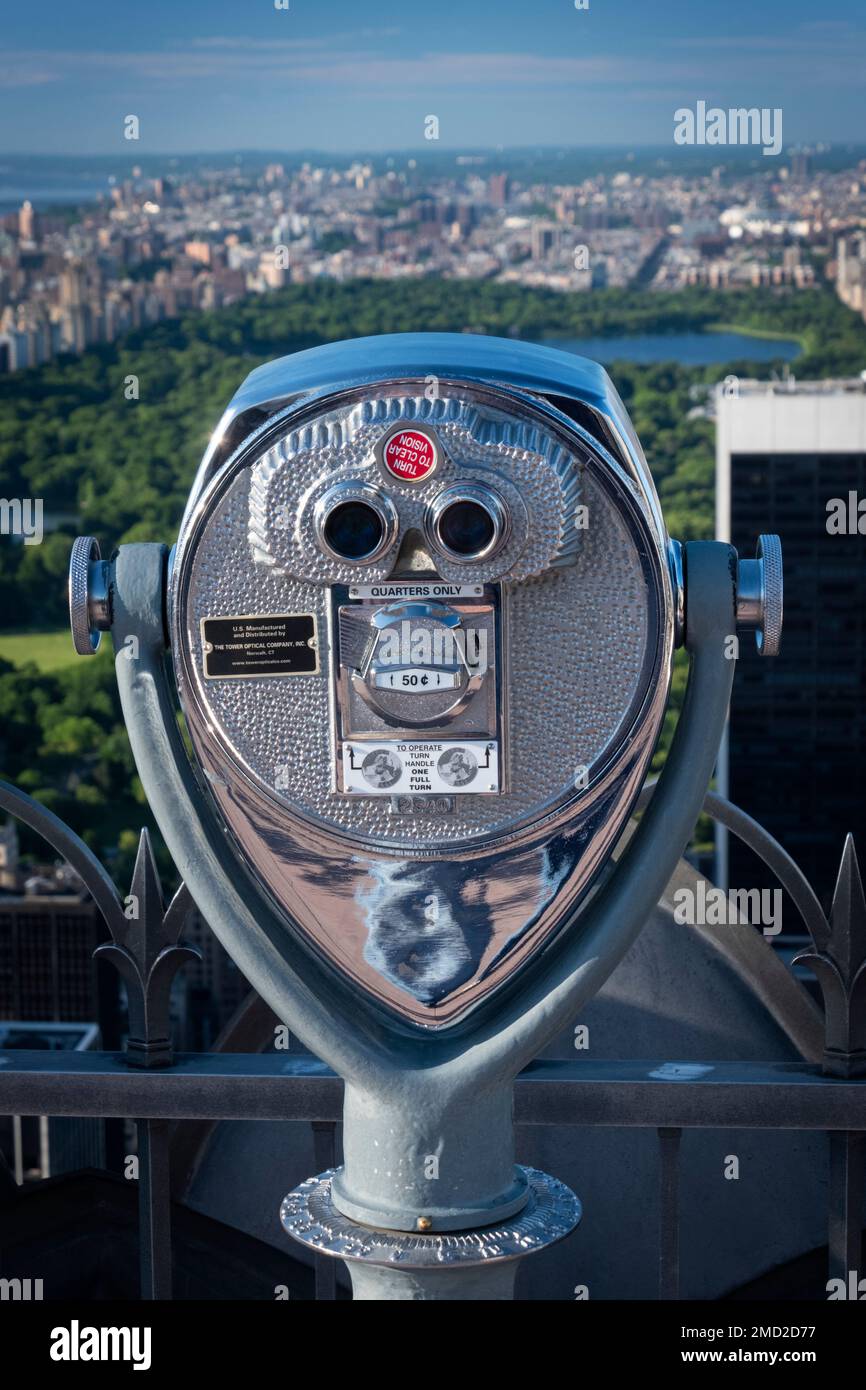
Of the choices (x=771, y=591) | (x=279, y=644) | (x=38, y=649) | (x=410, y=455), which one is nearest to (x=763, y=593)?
(x=771, y=591)

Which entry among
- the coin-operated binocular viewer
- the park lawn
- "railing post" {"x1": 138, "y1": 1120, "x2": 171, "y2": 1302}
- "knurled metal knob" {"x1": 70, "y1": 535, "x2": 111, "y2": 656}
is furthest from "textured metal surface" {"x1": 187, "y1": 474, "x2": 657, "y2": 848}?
the park lawn

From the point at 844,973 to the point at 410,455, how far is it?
89cm

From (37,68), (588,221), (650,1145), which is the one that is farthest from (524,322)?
(650,1145)

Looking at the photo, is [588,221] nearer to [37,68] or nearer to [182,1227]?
[37,68]

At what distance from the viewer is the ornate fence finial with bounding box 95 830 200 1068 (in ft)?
7.59

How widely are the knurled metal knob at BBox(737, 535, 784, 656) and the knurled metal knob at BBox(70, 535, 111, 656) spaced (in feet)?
2.23

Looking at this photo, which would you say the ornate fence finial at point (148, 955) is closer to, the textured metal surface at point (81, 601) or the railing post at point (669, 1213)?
the textured metal surface at point (81, 601)

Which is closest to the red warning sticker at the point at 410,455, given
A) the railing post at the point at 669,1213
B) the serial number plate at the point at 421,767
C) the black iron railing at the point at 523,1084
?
the serial number plate at the point at 421,767

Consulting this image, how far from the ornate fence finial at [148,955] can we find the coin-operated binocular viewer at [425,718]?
0.30m

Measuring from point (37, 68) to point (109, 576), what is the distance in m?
63.5

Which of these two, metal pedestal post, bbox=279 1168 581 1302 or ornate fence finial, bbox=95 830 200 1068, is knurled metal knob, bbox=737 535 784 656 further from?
ornate fence finial, bbox=95 830 200 1068

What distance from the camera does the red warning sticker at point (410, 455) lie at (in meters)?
1.87

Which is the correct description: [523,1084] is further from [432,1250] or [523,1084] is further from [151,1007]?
[151,1007]

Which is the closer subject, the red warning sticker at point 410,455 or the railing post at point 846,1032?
the red warning sticker at point 410,455
